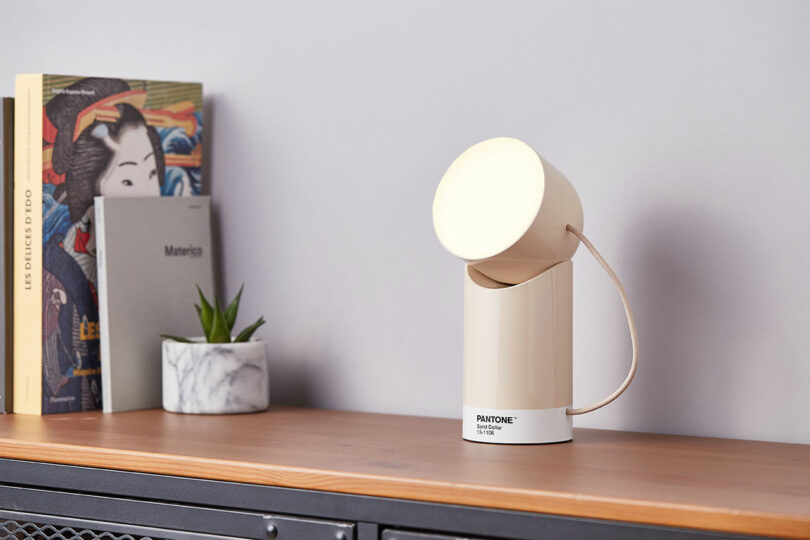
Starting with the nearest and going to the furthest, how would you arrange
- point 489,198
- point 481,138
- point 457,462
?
1. point 457,462
2. point 489,198
3. point 481,138

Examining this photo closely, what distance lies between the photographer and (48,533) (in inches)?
39.2

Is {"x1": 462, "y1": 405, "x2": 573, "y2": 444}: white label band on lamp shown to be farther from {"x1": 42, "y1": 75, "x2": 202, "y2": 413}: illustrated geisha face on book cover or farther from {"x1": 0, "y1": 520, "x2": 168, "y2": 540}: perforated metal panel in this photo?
{"x1": 42, "y1": 75, "x2": 202, "y2": 413}: illustrated geisha face on book cover

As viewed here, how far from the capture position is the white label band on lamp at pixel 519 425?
946 millimetres

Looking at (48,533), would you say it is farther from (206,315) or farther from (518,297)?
(518,297)

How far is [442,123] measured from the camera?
3.87ft

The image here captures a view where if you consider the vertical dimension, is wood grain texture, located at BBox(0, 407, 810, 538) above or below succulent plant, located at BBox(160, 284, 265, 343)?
below

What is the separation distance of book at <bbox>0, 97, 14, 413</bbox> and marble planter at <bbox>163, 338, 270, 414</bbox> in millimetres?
212

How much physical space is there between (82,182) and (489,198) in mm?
579

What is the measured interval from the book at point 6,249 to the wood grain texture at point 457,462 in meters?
0.06

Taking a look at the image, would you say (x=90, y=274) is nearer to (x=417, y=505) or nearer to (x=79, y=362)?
(x=79, y=362)

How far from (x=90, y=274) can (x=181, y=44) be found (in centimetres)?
38

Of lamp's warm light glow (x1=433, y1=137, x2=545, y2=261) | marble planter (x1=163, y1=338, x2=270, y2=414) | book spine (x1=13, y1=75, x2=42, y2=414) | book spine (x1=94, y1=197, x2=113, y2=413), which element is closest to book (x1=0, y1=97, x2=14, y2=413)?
book spine (x1=13, y1=75, x2=42, y2=414)

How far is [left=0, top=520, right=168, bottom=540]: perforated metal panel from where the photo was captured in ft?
3.05

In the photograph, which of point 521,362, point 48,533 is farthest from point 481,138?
point 48,533
